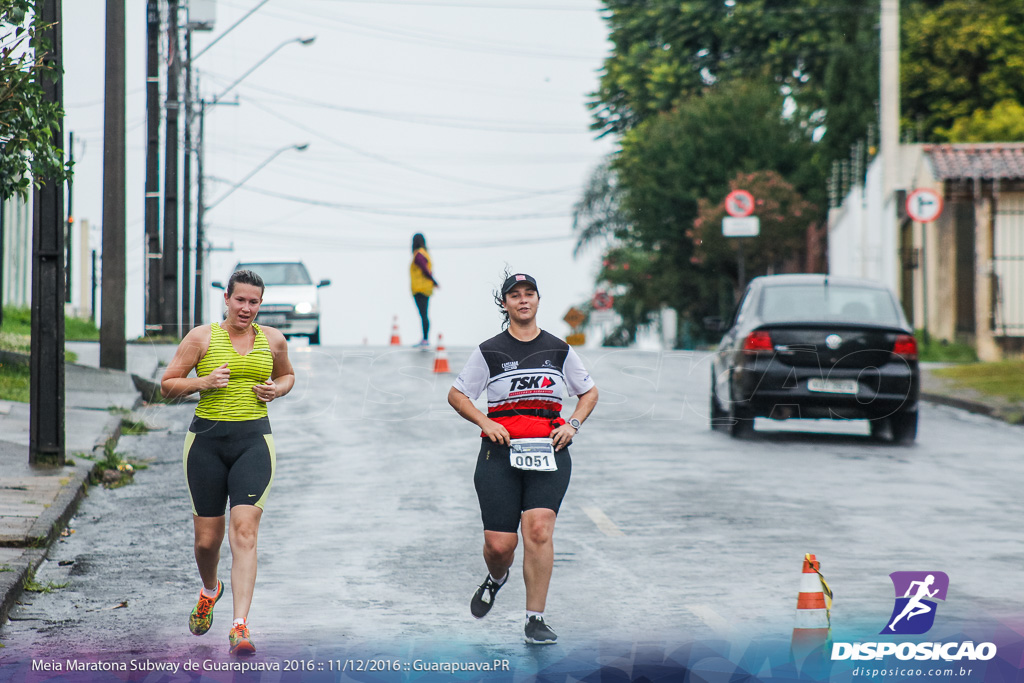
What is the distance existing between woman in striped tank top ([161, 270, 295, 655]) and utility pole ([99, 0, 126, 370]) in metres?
13.0

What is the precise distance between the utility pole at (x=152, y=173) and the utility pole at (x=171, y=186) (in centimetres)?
41

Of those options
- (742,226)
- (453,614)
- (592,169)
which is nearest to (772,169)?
(592,169)

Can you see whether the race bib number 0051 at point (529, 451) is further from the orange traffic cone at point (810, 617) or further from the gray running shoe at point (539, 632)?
the orange traffic cone at point (810, 617)

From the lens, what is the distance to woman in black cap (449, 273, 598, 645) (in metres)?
6.78

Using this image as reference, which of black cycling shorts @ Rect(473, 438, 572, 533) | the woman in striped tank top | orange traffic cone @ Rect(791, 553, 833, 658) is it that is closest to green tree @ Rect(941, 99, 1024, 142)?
orange traffic cone @ Rect(791, 553, 833, 658)

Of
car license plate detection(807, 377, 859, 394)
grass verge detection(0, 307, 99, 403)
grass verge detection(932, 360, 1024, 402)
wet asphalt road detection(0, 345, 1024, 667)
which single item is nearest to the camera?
wet asphalt road detection(0, 345, 1024, 667)

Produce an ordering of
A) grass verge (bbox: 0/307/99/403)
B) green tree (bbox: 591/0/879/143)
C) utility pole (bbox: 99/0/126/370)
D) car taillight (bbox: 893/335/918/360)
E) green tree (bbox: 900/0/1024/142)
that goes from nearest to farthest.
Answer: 1. car taillight (bbox: 893/335/918/360)
2. grass verge (bbox: 0/307/99/403)
3. utility pole (bbox: 99/0/126/370)
4. green tree (bbox: 900/0/1024/142)
5. green tree (bbox: 591/0/879/143)

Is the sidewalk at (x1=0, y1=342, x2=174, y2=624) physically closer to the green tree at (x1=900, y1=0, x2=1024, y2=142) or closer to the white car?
the white car

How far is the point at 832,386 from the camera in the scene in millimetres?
14766

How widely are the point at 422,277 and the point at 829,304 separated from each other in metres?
9.10

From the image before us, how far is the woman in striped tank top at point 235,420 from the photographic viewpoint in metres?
6.84

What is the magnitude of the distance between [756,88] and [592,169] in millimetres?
16286

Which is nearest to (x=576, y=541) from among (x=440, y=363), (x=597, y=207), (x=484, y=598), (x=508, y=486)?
(x=484, y=598)

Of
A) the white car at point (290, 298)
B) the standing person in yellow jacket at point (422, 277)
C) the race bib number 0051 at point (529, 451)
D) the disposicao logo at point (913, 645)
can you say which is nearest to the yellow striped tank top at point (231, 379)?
the race bib number 0051 at point (529, 451)
